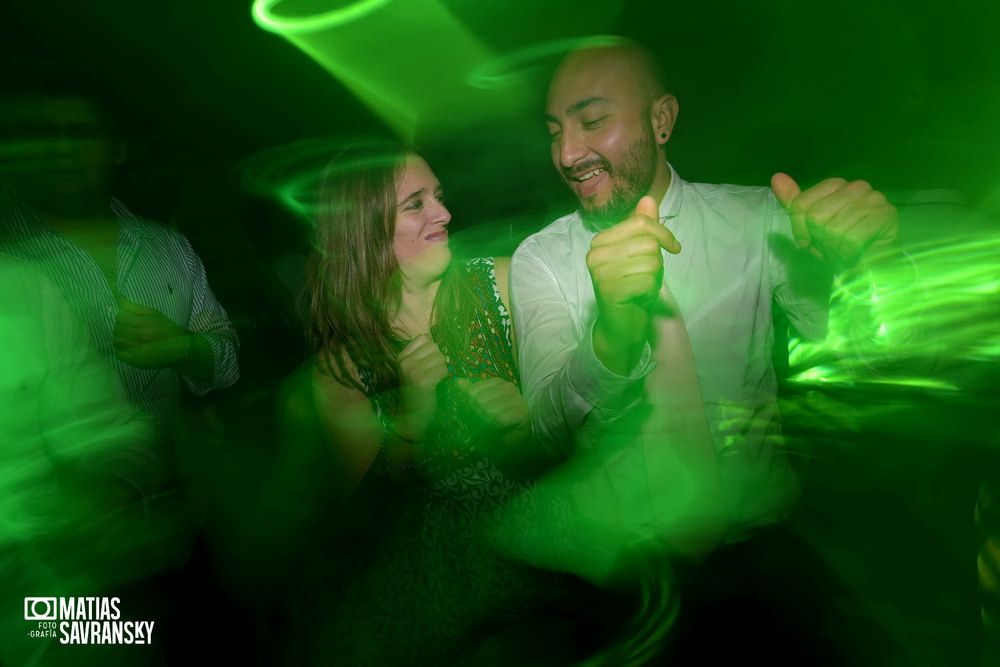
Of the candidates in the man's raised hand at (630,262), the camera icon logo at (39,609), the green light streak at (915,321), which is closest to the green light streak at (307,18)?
the man's raised hand at (630,262)

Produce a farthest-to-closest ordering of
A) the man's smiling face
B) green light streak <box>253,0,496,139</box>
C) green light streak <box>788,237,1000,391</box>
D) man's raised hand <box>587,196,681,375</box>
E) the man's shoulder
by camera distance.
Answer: green light streak <box>253,0,496,139</box>, the man's shoulder, the man's smiling face, green light streak <box>788,237,1000,391</box>, man's raised hand <box>587,196,681,375</box>

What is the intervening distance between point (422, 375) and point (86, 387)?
469mm

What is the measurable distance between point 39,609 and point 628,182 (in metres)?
1.01

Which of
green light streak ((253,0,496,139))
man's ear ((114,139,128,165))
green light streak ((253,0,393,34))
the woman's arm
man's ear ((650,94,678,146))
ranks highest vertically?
green light streak ((253,0,393,34))

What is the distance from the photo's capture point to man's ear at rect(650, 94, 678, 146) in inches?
32.6

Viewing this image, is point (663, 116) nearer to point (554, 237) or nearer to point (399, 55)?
point (554, 237)

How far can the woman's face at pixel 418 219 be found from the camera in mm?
807

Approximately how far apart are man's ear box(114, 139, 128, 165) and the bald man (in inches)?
26.5

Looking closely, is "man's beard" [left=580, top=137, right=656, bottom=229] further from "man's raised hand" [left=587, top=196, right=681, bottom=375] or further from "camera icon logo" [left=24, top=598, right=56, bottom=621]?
"camera icon logo" [left=24, top=598, right=56, bottom=621]

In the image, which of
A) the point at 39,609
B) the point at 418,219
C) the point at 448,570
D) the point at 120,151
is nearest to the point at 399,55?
the point at 418,219

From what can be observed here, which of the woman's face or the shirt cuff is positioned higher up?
the woman's face

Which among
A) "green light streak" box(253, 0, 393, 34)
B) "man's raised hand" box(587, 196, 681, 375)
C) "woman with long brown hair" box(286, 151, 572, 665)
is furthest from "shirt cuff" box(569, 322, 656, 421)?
"green light streak" box(253, 0, 393, 34)

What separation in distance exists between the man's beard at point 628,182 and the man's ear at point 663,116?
0.07ft

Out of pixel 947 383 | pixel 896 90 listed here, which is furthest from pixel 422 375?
pixel 896 90
